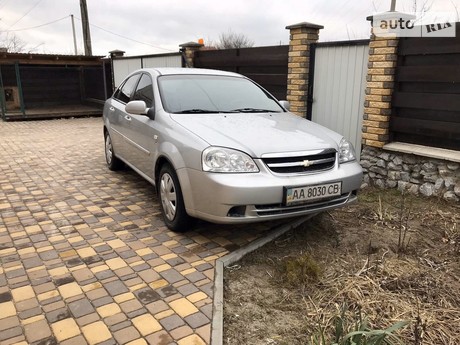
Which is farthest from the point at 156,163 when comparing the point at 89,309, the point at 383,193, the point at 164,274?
the point at 383,193

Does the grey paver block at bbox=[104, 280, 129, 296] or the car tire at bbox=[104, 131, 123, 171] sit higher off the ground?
the car tire at bbox=[104, 131, 123, 171]

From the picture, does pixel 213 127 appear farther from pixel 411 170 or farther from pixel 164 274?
pixel 411 170

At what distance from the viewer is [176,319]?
8.49ft

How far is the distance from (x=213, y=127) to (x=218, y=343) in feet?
6.63

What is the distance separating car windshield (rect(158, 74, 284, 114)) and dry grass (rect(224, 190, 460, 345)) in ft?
4.93

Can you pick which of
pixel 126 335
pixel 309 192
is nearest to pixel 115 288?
pixel 126 335

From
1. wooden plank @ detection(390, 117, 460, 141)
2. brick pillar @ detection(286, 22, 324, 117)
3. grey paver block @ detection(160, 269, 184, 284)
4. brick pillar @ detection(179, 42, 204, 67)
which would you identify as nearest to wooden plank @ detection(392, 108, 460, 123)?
wooden plank @ detection(390, 117, 460, 141)

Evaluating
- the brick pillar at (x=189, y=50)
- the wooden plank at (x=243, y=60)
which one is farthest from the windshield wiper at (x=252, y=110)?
the brick pillar at (x=189, y=50)

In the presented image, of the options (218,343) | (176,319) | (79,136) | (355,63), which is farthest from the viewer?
(79,136)

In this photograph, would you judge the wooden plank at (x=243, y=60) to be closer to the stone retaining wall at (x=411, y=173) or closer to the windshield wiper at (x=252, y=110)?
the stone retaining wall at (x=411, y=173)

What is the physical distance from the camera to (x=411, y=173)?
17.6 ft

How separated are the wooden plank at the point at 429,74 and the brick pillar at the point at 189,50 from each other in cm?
555

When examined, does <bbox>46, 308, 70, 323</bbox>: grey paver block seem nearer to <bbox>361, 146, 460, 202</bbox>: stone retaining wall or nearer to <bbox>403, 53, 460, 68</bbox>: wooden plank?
<bbox>361, 146, 460, 202</bbox>: stone retaining wall

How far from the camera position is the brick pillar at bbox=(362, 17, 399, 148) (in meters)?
5.35
